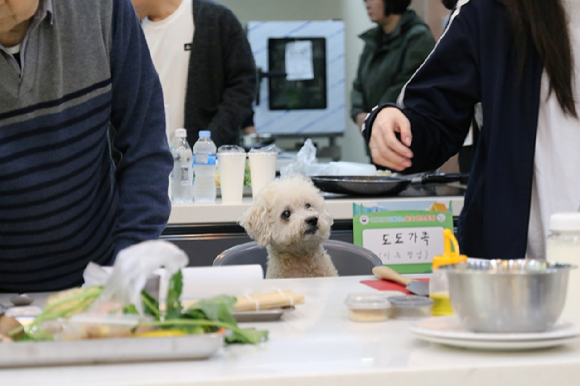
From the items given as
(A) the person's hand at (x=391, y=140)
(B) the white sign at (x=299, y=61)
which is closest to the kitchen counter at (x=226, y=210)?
(A) the person's hand at (x=391, y=140)

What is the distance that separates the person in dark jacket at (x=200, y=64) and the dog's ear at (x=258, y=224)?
104 centimetres

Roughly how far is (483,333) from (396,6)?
3468 millimetres

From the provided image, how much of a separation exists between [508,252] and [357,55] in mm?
5346

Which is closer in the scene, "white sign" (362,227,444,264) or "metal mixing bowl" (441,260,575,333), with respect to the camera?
"metal mixing bowl" (441,260,575,333)

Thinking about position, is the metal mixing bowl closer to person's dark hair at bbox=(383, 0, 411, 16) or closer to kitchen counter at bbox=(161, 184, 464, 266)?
kitchen counter at bbox=(161, 184, 464, 266)

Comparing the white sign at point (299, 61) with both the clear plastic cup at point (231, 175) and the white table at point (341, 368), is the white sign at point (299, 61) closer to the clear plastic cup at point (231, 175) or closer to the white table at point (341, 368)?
the clear plastic cup at point (231, 175)

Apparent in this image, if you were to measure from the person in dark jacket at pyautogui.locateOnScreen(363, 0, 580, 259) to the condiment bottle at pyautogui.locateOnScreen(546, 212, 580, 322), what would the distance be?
427 mm

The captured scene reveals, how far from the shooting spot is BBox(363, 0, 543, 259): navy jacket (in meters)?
1.32

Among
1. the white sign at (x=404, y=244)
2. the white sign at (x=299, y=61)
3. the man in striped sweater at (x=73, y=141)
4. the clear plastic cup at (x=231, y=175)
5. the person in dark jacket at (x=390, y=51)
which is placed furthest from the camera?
the white sign at (x=299, y=61)

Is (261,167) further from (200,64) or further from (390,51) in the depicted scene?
(390,51)

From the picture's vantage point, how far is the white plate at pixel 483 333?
67 centimetres

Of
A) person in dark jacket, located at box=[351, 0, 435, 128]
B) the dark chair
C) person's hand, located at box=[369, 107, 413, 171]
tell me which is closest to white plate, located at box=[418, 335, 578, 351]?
person's hand, located at box=[369, 107, 413, 171]

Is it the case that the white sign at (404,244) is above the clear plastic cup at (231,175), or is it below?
below

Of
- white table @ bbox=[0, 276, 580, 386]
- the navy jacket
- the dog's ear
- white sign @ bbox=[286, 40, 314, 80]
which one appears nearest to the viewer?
white table @ bbox=[0, 276, 580, 386]
